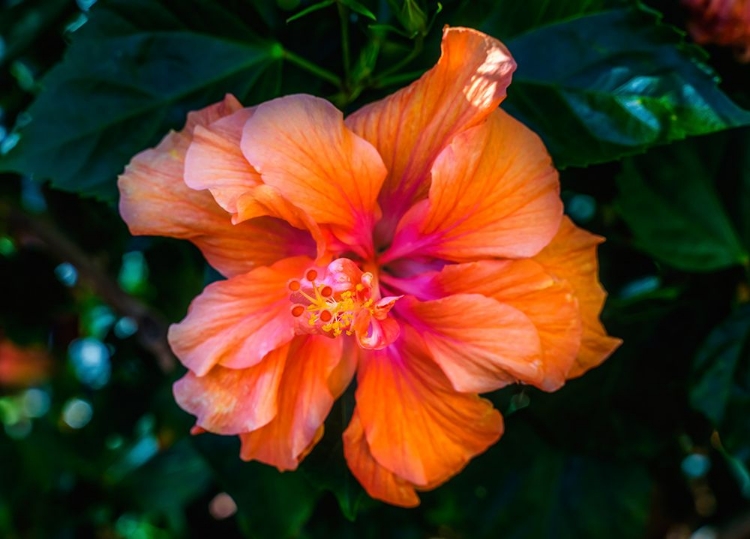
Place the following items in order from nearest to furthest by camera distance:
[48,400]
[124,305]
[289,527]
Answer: [289,527] → [124,305] → [48,400]

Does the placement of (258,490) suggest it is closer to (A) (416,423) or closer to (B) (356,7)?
(A) (416,423)

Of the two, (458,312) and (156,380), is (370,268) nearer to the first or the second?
(458,312)

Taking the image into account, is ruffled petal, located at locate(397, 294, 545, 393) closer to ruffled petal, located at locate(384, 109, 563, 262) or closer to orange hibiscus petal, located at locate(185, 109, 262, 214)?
ruffled petal, located at locate(384, 109, 563, 262)

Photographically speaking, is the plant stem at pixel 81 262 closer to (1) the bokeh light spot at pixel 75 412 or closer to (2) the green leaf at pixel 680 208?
(1) the bokeh light spot at pixel 75 412

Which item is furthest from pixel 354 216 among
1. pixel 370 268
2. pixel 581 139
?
pixel 581 139

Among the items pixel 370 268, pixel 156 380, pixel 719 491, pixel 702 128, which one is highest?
pixel 702 128

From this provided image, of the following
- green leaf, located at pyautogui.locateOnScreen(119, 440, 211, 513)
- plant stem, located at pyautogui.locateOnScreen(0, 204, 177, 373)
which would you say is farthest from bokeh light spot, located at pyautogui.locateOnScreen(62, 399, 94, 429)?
plant stem, located at pyautogui.locateOnScreen(0, 204, 177, 373)

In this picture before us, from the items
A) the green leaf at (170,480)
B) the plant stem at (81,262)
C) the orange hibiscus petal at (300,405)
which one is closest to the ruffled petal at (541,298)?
the orange hibiscus petal at (300,405)
